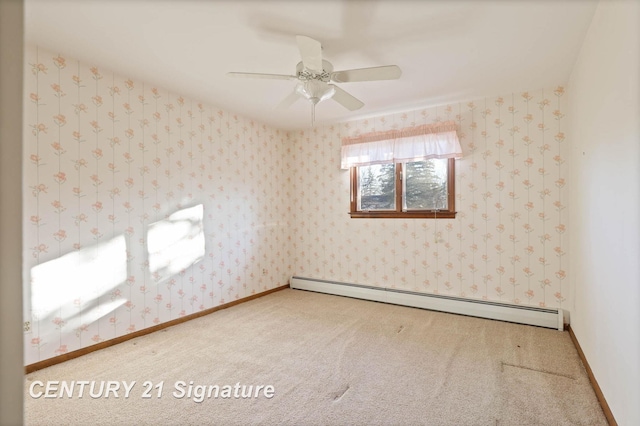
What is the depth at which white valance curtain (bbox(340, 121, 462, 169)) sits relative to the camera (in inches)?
136

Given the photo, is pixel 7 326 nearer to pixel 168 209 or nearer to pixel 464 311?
pixel 168 209

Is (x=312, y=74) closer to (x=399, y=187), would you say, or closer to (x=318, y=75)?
(x=318, y=75)

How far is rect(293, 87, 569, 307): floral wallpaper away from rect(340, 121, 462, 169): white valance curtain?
13 centimetres

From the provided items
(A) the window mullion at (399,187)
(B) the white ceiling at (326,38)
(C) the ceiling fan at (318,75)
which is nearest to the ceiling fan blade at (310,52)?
(C) the ceiling fan at (318,75)

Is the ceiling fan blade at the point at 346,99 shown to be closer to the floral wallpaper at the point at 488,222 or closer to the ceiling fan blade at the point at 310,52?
the ceiling fan blade at the point at 310,52

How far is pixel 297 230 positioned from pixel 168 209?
1.99m

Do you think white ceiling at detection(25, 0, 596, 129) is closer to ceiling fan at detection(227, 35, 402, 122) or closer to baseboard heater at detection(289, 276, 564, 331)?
ceiling fan at detection(227, 35, 402, 122)

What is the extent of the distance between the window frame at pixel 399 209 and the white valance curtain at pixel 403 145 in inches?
6.0

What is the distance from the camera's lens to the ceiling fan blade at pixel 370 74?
2.00m

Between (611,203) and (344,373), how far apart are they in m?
1.93

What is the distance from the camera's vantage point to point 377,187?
159 inches

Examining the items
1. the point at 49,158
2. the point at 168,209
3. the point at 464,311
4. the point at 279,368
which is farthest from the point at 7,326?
the point at 464,311

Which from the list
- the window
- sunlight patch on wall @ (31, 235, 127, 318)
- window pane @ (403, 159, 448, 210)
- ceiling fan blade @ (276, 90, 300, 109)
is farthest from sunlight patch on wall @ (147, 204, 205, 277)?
window pane @ (403, 159, 448, 210)

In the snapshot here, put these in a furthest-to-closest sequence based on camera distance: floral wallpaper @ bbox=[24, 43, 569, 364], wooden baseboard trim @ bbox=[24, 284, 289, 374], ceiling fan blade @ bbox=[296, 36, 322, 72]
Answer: floral wallpaper @ bbox=[24, 43, 569, 364] → wooden baseboard trim @ bbox=[24, 284, 289, 374] → ceiling fan blade @ bbox=[296, 36, 322, 72]
